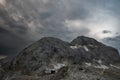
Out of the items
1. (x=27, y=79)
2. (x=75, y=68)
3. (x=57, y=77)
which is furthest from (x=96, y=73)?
(x=27, y=79)

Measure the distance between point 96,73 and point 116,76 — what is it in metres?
4.14

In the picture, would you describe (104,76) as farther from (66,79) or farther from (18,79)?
(18,79)

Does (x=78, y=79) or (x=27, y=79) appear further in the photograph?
(x=27, y=79)

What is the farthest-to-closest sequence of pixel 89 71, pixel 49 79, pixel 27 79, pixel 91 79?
pixel 27 79, pixel 49 79, pixel 89 71, pixel 91 79

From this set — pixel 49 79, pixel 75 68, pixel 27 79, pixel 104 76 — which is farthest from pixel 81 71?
pixel 27 79

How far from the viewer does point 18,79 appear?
204 feet

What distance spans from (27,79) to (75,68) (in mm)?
20161

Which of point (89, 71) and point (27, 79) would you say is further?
point (27, 79)

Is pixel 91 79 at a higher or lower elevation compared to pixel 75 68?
lower

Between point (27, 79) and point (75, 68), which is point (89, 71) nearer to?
point (75, 68)

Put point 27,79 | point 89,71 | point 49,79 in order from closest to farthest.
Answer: point 89,71 → point 49,79 → point 27,79

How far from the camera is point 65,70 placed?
44.9 m

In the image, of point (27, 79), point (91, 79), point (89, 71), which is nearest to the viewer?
point (91, 79)

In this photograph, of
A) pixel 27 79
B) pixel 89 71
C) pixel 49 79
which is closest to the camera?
pixel 89 71
